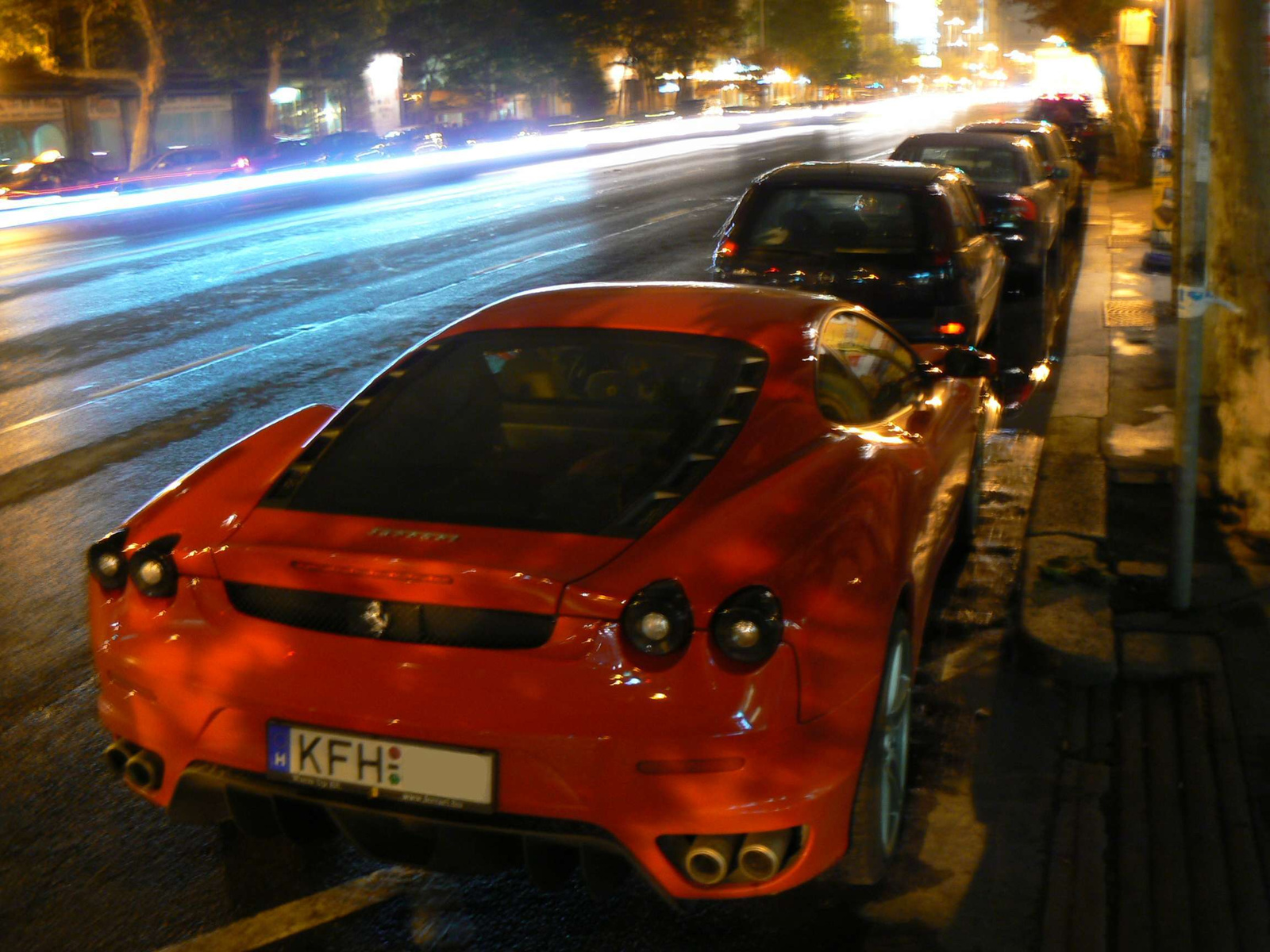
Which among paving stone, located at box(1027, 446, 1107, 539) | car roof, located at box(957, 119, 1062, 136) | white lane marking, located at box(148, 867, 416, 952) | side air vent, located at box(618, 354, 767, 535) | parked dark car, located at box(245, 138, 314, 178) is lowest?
white lane marking, located at box(148, 867, 416, 952)

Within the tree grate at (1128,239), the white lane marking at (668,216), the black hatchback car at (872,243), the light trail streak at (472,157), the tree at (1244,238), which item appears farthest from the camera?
the light trail streak at (472,157)

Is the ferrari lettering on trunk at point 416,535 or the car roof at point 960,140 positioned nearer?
the ferrari lettering on trunk at point 416,535

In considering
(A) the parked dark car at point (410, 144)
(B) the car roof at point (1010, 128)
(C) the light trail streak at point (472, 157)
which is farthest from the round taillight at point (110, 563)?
(A) the parked dark car at point (410, 144)

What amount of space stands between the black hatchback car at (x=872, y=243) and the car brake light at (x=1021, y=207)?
14.4 feet

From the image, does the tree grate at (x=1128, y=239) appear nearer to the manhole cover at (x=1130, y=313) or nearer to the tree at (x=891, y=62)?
the manhole cover at (x=1130, y=313)

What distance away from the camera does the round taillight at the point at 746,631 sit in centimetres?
Answer: 294

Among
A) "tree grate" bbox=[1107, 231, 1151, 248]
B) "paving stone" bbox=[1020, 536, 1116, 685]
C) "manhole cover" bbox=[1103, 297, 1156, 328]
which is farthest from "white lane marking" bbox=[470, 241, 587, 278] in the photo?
"paving stone" bbox=[1020, 536, 1116, 685]

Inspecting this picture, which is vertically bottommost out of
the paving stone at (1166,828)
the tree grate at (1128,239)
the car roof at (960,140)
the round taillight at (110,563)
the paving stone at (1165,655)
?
the paving stone at (1166,828)

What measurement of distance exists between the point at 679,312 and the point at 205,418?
5898mm

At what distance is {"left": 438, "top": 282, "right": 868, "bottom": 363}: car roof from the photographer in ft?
13.4

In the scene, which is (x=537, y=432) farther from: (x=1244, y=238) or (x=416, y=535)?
(x=1244, y=238)

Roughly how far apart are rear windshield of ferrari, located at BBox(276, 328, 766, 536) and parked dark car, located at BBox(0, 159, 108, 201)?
1306 inches

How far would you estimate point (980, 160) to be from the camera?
14.6 meters

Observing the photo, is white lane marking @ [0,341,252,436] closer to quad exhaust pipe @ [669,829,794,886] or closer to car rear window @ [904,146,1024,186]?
car rear window @ [904,146,1024,186]
